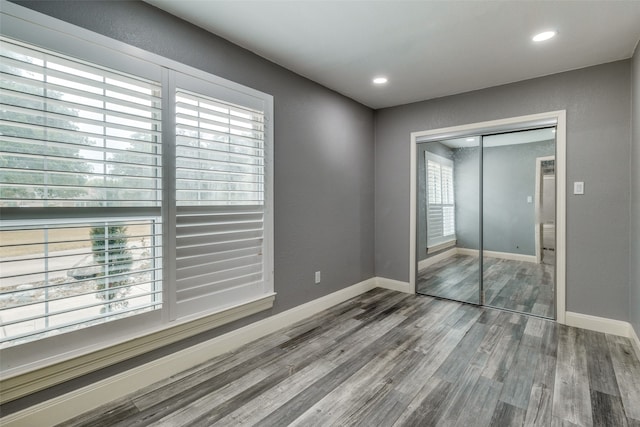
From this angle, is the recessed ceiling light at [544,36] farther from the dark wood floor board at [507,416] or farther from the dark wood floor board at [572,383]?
the dark wood floor board at [507,416]

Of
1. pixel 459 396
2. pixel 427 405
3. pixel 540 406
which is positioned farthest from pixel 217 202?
pixel 540 406

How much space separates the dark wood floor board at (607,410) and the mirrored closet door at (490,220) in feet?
4.50

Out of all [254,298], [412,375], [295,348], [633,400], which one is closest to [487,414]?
[412,375]

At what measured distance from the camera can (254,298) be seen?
266cm

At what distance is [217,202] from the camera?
2404 millimetres

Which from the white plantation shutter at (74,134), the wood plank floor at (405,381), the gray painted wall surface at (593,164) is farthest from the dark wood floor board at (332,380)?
the gray painted wall surface at (593,164)

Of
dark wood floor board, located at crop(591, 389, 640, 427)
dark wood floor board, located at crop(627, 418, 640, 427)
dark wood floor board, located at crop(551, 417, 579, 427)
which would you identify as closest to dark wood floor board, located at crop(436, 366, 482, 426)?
dark wood floor board, located at crop(551, 417, 579, 427)

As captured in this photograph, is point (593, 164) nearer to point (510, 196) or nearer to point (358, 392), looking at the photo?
point (510, 196)

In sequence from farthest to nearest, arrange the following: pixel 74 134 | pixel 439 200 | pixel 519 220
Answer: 1. pixel 439 200
2. pixel 519 220
3. pixel 74 134

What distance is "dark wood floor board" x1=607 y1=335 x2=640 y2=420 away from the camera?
1841mm

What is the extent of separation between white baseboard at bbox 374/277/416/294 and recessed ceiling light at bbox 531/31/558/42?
2.90m

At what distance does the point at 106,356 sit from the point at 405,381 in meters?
1.92

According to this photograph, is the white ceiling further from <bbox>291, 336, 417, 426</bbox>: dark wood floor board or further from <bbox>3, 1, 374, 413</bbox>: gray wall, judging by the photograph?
<bbox>291, 336, 417, 426</bbox>: dark wood floor board

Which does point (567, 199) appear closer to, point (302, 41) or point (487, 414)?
point (487, 414)
